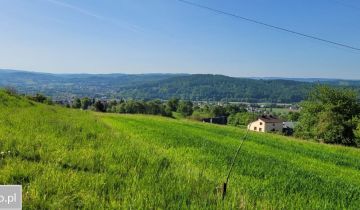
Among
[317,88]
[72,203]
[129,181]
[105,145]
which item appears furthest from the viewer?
[317,88]

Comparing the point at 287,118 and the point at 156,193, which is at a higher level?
the point at 156,193

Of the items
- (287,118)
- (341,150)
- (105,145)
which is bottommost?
(287,118)

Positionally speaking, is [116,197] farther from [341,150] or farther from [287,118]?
[287,118]

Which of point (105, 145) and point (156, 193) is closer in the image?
point (156, 193)

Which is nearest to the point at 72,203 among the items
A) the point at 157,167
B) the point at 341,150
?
the point at 157,167

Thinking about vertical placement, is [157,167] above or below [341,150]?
above

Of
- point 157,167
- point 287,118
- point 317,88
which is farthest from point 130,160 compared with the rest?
point 287,118

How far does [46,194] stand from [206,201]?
2.16 meters

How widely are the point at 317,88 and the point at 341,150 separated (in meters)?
38.7

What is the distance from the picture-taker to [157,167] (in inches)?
305

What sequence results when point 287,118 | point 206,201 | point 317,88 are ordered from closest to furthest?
point 206,201 < point 317,88 < point 287,118

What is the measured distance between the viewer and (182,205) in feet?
16.6

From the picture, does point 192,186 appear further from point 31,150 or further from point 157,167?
point 31,150

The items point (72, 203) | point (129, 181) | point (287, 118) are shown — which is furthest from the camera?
point (287, 118)
